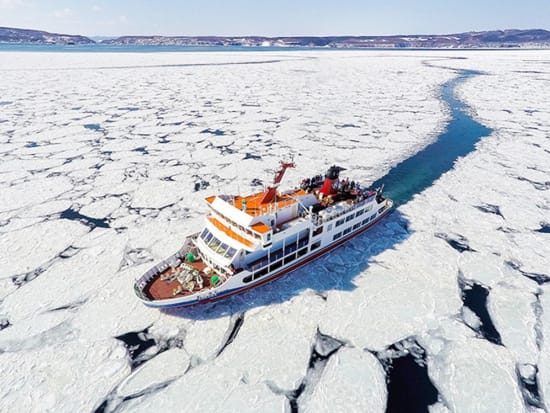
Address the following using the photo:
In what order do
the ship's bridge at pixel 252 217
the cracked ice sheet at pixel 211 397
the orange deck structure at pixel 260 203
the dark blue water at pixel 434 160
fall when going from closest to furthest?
the cracked ice sheet at pixel 211 397 → the ship's bridge at pixel 252 217 → the orange deck structure at pixel 260 203 → the dark blue water at pixel 434 160

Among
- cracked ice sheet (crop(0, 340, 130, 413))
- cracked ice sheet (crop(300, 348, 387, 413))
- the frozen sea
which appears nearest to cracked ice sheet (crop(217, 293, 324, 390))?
the frozen sea

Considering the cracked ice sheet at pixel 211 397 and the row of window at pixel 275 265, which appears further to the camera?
the row of window at pixel 275 265

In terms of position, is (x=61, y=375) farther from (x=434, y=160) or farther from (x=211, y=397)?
(x=434, y=160)

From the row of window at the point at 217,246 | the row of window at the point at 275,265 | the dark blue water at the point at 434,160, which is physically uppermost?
the row of window at the point at 217,246

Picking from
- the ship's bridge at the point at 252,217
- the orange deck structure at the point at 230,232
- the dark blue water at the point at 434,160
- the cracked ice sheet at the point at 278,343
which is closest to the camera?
the cracked ice sheet at the point at 278,343

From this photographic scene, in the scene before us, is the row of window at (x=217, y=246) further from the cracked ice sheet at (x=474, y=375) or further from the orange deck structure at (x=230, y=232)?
the cracked ice sheet at (x=474, y=375)

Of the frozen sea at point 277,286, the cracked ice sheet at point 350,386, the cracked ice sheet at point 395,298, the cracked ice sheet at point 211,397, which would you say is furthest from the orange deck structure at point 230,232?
the cracked ice sheet at point 350,386
